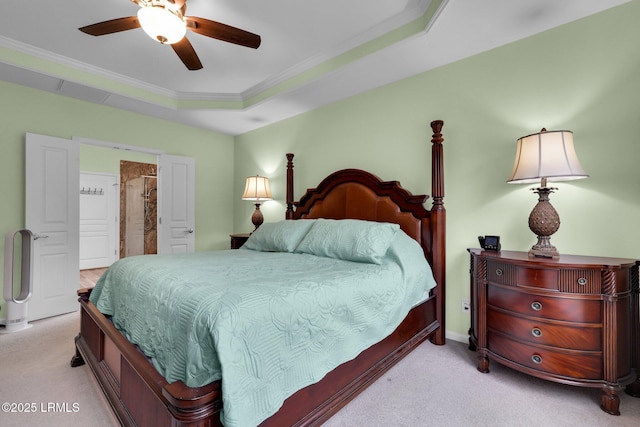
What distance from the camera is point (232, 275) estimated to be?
158cm

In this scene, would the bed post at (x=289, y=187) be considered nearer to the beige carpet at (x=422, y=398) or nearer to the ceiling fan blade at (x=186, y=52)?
the ceiling fan blade at (x=186, y=52)

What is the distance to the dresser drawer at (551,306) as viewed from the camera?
1.61 metres

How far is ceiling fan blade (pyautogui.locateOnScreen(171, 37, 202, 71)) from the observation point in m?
2.07

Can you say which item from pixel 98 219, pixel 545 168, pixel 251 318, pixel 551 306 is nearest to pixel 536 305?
pixel 551 306

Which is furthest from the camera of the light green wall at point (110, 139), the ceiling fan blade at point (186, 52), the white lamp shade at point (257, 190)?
the white lamp shade at point (257, 190)

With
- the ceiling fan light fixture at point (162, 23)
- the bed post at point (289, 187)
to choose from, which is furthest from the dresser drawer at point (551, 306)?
the ceiling fan light fixture at point (162, 23)

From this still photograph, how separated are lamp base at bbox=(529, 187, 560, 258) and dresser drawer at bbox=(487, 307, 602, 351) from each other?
1.33 ft

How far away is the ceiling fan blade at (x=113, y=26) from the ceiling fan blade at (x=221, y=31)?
343 mm

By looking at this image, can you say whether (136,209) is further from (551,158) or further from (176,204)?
(551,158)

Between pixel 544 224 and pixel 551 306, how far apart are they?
50 centimetres

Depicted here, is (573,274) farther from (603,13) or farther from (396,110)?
(396,110)

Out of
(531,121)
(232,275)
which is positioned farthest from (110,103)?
(531,121)

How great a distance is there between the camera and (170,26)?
1752 mm

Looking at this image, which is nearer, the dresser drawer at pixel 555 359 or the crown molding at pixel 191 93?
the dresser drawer at pixel 555 359
